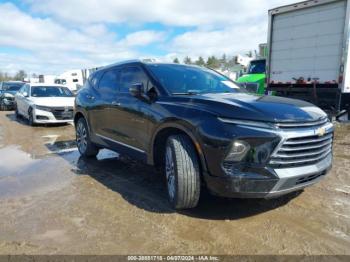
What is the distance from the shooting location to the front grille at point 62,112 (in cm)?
1109

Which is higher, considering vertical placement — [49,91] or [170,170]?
[49,91]

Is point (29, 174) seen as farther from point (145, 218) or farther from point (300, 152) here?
point (300, 152)

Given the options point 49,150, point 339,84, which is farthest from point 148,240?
point 339,84

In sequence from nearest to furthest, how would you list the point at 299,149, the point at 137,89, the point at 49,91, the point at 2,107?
the point at 299,149 < the point at 137,89 < the point at 49,91 < the point at 2,107

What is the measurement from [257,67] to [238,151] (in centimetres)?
1174

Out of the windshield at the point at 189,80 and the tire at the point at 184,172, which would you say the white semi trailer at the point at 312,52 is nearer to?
the windshield at the point at 189,80

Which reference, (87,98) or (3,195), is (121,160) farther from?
(3,195)

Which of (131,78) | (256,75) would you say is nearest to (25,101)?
(131,78)

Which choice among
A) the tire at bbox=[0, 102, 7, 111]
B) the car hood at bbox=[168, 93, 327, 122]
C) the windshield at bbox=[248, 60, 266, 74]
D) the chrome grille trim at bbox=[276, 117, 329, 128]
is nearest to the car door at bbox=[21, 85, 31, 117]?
the tire at bbox=[0, 102, 7, 111]

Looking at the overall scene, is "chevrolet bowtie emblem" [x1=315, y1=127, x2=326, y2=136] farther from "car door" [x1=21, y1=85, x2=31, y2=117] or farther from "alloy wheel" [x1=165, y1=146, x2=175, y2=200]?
"car door" [x1=21, y1=85, x2=31, y2=117]

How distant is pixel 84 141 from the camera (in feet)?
21.6

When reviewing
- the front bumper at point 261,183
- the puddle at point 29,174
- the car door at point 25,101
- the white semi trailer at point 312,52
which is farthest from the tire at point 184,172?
the car door at point 25,101

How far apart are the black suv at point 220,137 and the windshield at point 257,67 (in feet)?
32.4

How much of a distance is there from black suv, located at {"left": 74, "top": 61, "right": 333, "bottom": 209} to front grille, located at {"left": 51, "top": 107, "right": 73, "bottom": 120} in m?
7.12
